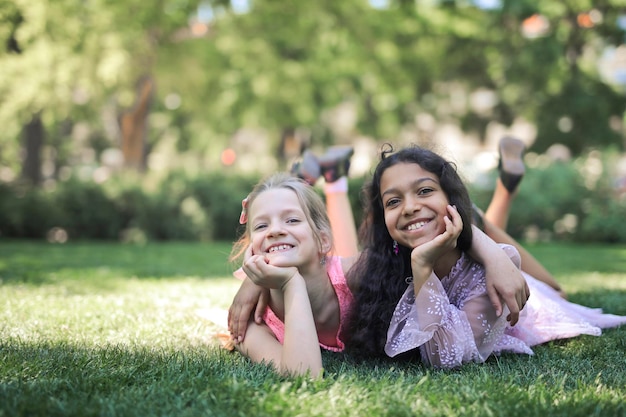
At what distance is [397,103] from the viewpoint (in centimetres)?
2248

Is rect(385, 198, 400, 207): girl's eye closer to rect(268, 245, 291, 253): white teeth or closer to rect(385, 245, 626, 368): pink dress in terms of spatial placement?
rect(385, 245, 626, 368): pink dress

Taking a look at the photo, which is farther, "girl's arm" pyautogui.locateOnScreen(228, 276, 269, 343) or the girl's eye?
"girl's arm" pyautogui.locateOnScreen(228, 276, 269, 343)

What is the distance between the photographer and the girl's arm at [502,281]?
2.78 m

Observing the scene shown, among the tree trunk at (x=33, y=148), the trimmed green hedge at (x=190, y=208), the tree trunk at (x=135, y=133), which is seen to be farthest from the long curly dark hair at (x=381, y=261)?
the tree trunk at (x=135, y=133)

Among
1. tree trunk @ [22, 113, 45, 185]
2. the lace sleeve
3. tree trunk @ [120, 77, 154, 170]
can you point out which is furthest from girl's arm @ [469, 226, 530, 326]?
tree trunk @ [120, 77, 154, 170]

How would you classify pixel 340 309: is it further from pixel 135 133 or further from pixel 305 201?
pixel 135 133

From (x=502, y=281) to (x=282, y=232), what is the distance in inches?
42.4

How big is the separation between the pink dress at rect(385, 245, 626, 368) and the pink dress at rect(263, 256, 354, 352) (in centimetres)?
37

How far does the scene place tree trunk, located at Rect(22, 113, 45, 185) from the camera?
15148 millimetres

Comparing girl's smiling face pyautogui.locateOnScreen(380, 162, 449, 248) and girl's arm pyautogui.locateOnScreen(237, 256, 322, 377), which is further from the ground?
girl's smiling face pyautogui.locateOnScreen(380, 162, 449, 248)

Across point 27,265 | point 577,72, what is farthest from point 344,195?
point 577,72

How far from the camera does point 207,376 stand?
8.07 ft

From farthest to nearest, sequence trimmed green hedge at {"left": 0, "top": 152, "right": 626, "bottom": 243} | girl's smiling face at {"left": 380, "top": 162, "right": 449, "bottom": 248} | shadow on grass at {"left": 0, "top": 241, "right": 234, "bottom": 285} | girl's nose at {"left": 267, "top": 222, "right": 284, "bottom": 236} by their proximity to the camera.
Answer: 1. trimmed green hedge at {"left": 0, "top": 152, "right": 626, "bottom": 243}
2. shadow on grass at {"left": 0, "top": 241, "right": 234, "bottom": 285}
3. girl's nose at {"left": 267, "top": 222, "right": 284, "bottom": 236}
4. girl's smiling face at {"left": 380, "top": 162, "right": 449, "bottom": 248}

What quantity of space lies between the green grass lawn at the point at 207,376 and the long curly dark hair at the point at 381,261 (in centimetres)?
15
